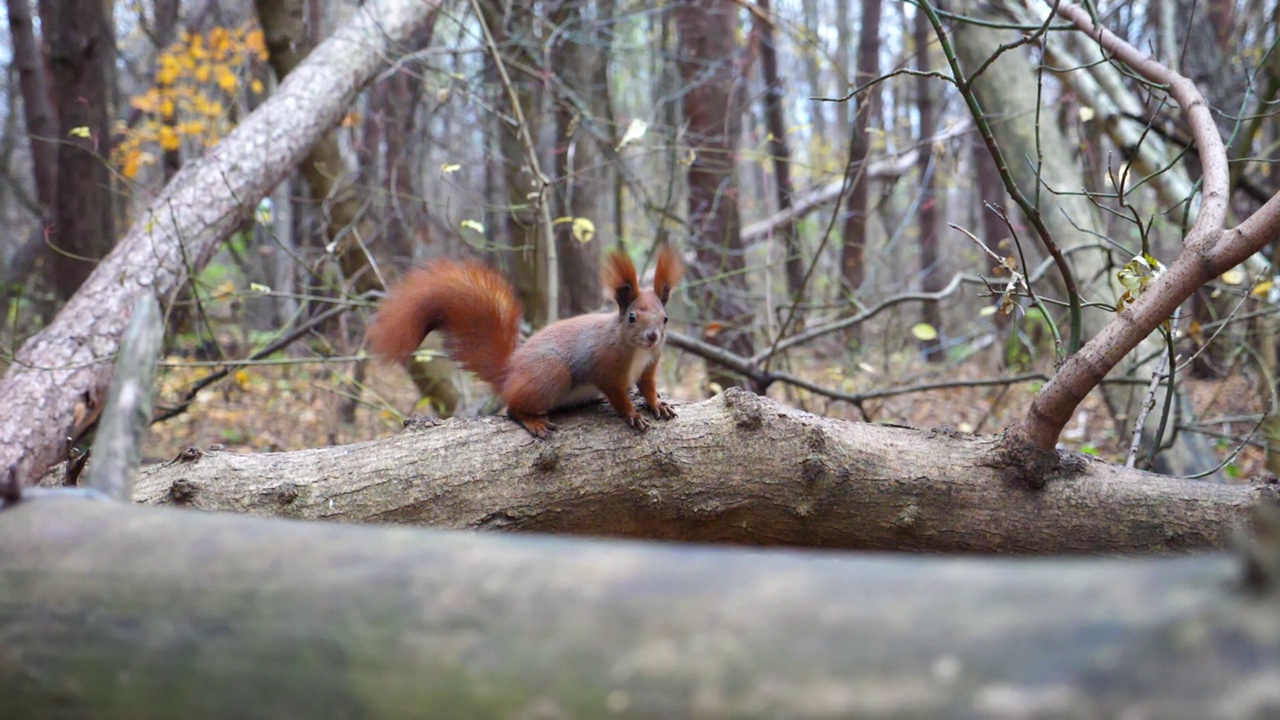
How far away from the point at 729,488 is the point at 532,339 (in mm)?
1153

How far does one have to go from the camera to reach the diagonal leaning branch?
92.7 inches

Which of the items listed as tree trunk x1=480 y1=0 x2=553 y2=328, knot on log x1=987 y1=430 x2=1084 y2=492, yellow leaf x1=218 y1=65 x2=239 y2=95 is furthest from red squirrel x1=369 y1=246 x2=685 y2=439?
yellow leaf x1=218 y1=65 x2=239 y2=95

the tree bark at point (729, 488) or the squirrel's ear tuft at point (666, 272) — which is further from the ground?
the squirrel's ear tuft at point (666, 272)

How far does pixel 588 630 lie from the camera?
108 cm

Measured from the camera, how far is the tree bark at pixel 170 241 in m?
3.91

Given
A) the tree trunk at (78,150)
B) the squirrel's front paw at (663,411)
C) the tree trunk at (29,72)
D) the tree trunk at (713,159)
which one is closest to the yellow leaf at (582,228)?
the tree trunk at (713,159)

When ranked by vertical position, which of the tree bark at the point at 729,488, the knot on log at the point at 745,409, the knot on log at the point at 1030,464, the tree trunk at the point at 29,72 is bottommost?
the tree bark at the point at 729,488

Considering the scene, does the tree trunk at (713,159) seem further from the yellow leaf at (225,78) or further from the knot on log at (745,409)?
the yellow leaf at (225,78)

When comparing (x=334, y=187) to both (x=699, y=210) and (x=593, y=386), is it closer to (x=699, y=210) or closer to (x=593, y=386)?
(x=699, y=210)

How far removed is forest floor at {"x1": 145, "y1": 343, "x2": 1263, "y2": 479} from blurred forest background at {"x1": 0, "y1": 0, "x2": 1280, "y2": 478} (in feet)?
0.17

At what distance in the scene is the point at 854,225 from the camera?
10617 mm

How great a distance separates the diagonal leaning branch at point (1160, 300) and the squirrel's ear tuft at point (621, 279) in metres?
1.53

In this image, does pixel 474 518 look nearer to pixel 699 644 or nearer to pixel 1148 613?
pixel 699 644

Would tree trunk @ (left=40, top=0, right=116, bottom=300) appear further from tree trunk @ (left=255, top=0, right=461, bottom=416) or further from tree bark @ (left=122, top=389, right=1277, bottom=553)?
tree bark @ (left=122, top=389, right=1277, bottom=553)
